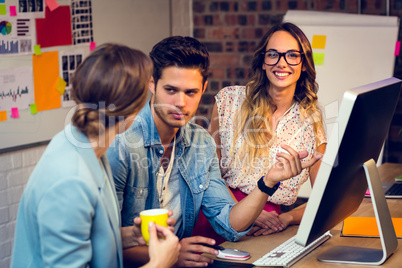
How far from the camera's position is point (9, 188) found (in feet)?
9.46

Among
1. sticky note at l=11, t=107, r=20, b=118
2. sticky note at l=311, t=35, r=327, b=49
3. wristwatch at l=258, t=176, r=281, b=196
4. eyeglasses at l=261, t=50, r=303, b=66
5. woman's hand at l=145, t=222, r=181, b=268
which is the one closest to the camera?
woman's hand at l=145, t=222, r=181, b=268

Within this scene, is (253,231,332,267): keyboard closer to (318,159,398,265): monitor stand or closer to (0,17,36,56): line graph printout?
(318,159,398,265): monitor stand

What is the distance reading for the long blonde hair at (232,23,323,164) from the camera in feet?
7.59

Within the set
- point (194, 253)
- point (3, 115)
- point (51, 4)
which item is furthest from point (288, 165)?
point (51, 4)

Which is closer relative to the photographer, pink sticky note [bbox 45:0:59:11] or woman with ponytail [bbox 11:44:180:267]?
woman with ponytail [bbox 11:44:180:267]

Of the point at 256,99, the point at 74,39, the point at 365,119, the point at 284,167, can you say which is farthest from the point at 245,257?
the point at 74,39

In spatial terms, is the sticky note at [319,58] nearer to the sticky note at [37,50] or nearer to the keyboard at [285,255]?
the sticky note at [37,50]

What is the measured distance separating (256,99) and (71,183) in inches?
52.5

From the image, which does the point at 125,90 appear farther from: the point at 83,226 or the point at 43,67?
the point at 43,67

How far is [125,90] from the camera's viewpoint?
4.07 feet

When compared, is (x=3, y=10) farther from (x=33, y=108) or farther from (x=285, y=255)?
(x=285, y=255)

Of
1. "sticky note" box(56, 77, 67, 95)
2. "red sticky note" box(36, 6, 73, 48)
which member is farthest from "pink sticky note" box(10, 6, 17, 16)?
"sticky note" box(56, 77, 67, 95)

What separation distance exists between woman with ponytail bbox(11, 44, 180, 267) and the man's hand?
276mm

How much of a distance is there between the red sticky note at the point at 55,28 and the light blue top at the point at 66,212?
72.8 inches
